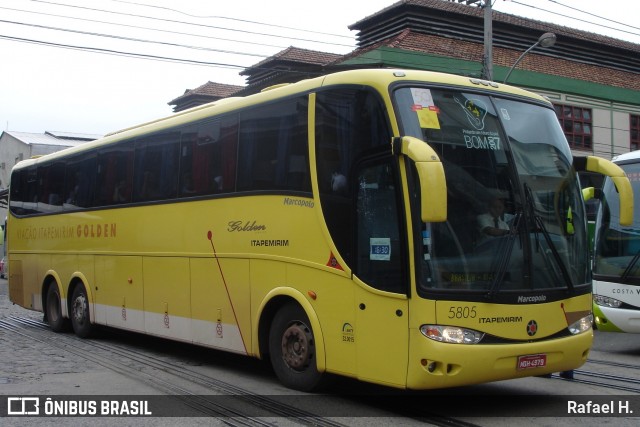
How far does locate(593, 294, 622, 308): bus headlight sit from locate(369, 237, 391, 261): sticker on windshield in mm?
6101

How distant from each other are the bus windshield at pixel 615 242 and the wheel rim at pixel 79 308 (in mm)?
9224

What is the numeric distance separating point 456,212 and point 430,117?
39.3 inches

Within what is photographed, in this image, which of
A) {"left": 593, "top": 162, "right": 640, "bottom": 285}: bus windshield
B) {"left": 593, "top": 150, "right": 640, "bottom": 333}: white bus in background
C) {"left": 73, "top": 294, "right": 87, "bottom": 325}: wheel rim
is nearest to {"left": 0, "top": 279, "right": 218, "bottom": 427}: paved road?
{"left": 73, "top": 294, "right": 87, "bottom": 325}: wheel rim

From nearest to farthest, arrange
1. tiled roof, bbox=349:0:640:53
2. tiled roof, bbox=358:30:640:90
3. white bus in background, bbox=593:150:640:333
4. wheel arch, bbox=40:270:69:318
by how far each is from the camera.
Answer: white bus in background, bbox=593:150:640:333 → wheel arch, bbox=40:270:69:318 → tiled roof, bbox=358:30:640:90 → tiled roof, bbox=349:0:640:53

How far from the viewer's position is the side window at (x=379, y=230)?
7.32 metres

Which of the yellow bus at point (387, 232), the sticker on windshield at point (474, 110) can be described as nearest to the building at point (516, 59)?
the yellow bus at point (387, 232)

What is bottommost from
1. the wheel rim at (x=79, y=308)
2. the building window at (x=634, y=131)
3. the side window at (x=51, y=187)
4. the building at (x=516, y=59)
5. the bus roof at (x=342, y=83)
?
the wheel rim at (x=79, y=308)

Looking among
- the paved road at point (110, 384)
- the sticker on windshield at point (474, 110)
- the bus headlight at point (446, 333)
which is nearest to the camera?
the bus headlight at point (446, 333)

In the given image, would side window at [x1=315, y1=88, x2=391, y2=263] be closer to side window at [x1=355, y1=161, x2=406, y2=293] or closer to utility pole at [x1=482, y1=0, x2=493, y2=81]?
side window at [x1=355, y1=161, x2=406, y2=293]

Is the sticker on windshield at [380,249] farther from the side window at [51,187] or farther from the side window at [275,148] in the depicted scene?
the side window at [51,187]

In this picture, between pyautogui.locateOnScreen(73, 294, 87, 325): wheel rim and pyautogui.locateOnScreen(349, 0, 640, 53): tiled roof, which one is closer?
pyautogui.locateOnScreen(73, 294, 87, 325): wheel rim

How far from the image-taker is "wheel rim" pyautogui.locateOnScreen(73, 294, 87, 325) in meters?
14.7

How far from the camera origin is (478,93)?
7969 mm

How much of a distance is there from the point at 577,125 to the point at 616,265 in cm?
2517
